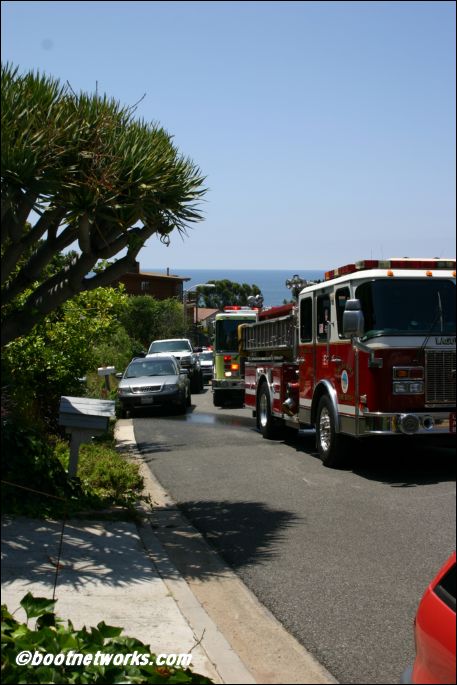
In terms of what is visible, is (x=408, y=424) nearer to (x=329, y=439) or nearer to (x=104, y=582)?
(x=104, y=582)

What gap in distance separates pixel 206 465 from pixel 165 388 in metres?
9.22

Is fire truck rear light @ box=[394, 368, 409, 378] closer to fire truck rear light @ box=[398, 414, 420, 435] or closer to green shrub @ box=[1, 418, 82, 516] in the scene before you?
fire truck rear light @ box=[398, 414, 420, 435]

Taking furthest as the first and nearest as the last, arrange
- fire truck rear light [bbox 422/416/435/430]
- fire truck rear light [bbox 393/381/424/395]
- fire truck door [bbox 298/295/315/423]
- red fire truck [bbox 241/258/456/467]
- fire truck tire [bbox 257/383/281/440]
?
fire truck tire [bbox 257/383/281/440] → fire truck door [bbox 298/295/315/423] → fire truck rear light [bbox 393/381/424/395] → red fire truck [bbox 241/258/456/467] → fire truck rear light [bbox 422/416/435/430]

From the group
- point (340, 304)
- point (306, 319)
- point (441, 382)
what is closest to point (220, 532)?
point (340, 304)

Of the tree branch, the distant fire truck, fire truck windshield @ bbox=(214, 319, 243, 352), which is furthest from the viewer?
fire truck windshield @ bbox=(214, 319, 243, 352)

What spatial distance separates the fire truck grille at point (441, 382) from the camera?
12.2ft

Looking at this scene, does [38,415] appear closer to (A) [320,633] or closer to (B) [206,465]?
(B) [206,465]

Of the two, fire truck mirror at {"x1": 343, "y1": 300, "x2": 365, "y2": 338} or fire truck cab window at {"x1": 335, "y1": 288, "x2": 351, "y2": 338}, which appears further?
fire truck cab window at {"x1": 335, "y1": 288, "x2": 351, "y2": 338}

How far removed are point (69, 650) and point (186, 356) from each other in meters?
26.8

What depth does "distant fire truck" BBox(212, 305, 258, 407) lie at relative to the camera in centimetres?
2511

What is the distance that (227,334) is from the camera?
25500 millimetres

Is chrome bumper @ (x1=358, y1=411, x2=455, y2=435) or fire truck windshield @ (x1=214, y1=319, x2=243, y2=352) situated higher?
fire truck windshield @ (x1=214, y1=319, x2=243, y2=352)

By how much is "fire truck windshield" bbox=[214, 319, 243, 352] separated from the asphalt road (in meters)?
11.0

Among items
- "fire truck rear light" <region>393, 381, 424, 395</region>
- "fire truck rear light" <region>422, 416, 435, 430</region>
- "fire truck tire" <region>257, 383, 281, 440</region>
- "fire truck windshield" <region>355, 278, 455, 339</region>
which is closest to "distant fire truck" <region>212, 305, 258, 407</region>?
"fire truck tire" <region>257, 383, 281, 440</region>
